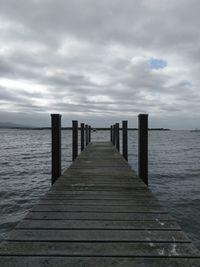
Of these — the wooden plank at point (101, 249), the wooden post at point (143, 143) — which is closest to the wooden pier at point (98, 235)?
the wooden plank at point (101, 249)

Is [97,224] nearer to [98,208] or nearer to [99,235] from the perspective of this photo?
[99,235]

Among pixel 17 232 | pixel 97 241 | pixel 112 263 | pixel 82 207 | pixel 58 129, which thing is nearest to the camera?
pixel 112 263

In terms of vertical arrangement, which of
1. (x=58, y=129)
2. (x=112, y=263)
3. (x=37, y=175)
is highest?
(x=58, y=129)

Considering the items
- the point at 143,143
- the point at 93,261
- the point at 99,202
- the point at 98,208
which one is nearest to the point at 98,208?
the point at 98,208

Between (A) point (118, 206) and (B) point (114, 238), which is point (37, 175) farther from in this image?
(B) point (114, 238)

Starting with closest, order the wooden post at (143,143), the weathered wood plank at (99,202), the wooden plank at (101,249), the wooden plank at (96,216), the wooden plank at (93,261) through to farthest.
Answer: the wooden plank at (93,261) < the wooden plank at (101,249) < the wooden plank at (96,216) < the weathered wood plank at (99,202) < the wooden post at (143,143)

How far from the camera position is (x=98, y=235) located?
3408mm

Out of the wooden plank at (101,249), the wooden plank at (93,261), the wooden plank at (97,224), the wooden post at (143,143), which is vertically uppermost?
the wooden post at (143,143)

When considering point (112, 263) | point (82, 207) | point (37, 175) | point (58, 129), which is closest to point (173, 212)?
point (58, 129)

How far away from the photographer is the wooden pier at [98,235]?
2.81 meters

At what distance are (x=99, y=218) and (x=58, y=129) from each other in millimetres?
3428

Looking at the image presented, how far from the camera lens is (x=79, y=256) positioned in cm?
288

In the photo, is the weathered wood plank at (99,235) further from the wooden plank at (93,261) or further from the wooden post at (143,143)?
the wooden post at (143,143)

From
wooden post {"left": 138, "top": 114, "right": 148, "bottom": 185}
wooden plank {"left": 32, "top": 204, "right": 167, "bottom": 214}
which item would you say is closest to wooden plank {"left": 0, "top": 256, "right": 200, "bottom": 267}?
wooden plank {"left": 32, "top": 204, "right": 167, "bottom": 214}
